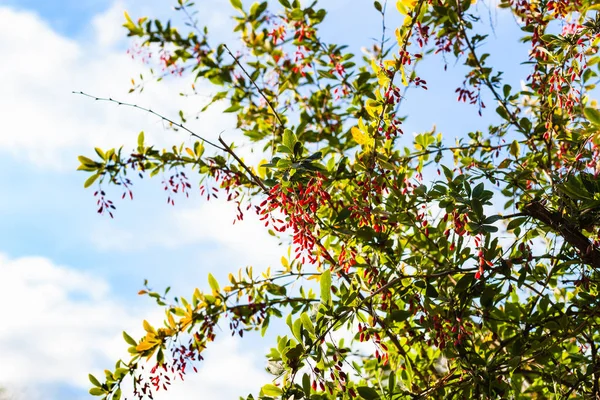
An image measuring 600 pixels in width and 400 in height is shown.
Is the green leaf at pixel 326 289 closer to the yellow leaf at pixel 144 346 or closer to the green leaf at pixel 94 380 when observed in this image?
the yellow leaf at pixel 144 346

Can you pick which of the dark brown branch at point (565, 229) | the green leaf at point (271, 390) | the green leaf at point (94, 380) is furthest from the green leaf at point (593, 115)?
the green leaf at point (94, 380)

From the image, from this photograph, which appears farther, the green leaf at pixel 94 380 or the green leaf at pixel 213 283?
the green leaf at pixel 213 283

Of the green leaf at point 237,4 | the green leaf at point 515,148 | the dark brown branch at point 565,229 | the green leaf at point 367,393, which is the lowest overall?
the green leaf at point 367,393

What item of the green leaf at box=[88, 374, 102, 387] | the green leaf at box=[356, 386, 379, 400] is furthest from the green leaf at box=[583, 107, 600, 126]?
the green leaf at box=[88, 374, 102, 387]

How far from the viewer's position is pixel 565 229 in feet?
6.39

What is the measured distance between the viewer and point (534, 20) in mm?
2912

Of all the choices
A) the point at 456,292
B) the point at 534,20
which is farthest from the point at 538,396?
→ the point at 534,20

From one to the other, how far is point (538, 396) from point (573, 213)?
146cm

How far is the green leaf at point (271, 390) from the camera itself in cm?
192

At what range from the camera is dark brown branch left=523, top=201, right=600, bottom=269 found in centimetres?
193

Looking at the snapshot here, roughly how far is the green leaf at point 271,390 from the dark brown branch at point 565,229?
96 centimetres

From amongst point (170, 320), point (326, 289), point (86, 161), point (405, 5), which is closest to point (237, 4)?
point (86, 161)

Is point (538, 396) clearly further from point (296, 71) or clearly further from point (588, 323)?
point (296, 71)

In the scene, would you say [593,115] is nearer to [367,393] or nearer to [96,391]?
[367,393]
